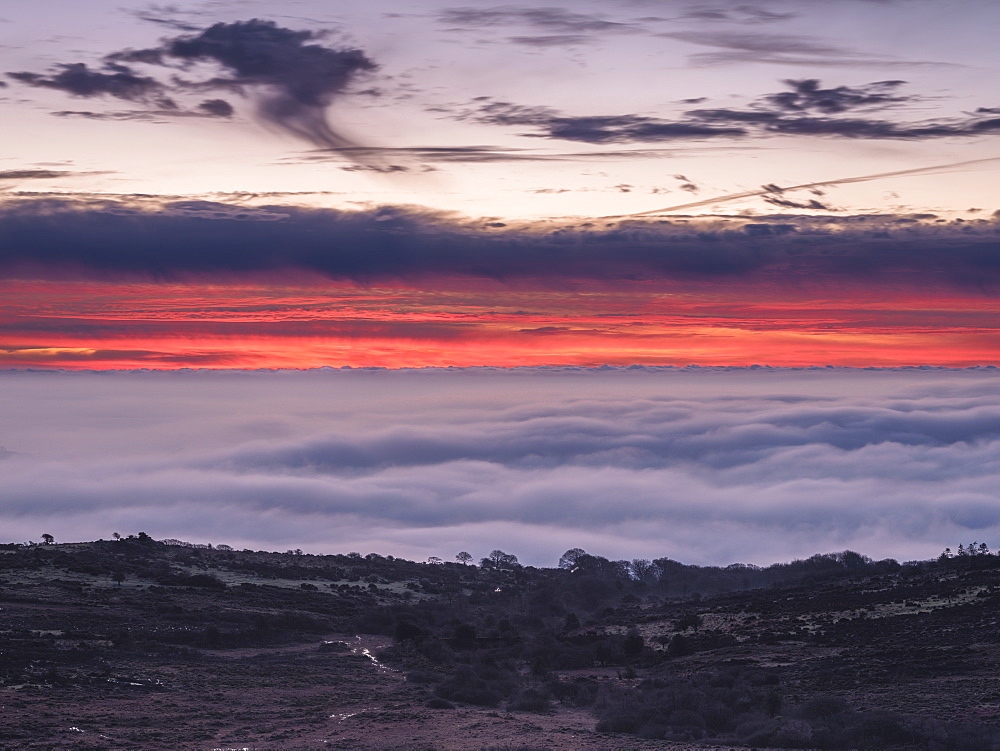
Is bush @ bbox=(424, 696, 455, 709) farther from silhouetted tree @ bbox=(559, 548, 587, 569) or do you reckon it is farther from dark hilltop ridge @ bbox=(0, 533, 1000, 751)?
silhouetted tree @ bbox=(559, 548, 587, 569)

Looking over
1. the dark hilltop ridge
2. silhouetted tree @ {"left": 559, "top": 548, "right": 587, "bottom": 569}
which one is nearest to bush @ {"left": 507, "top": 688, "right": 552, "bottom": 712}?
the dark hilltop ridge

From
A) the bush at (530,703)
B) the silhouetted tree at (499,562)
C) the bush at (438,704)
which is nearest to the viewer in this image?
the bush at (438,704)

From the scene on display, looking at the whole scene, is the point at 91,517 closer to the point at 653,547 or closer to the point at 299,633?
the point at 653,547

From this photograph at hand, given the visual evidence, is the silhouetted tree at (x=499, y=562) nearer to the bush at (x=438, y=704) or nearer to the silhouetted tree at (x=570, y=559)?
the silhouetted tree at (x=570, y=559)

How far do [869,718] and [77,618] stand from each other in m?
27.5

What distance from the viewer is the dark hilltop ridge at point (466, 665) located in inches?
869

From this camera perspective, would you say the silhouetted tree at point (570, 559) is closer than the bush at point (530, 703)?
No

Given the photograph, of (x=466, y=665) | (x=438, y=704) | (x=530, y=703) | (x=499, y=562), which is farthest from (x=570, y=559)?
(x=438, y=704)

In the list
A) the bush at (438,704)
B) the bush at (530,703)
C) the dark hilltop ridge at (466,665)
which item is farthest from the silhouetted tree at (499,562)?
the bush at (438,704)

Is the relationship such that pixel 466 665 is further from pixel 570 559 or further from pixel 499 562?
pixel 570 559

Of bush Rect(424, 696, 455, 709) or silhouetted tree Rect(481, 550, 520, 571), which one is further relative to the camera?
silhouetted tree Rect(481, 550, 520, 571)

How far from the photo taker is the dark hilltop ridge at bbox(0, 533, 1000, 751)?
22.1 meters

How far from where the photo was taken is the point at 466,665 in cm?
3253

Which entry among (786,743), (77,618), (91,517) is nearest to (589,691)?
(786,743)
